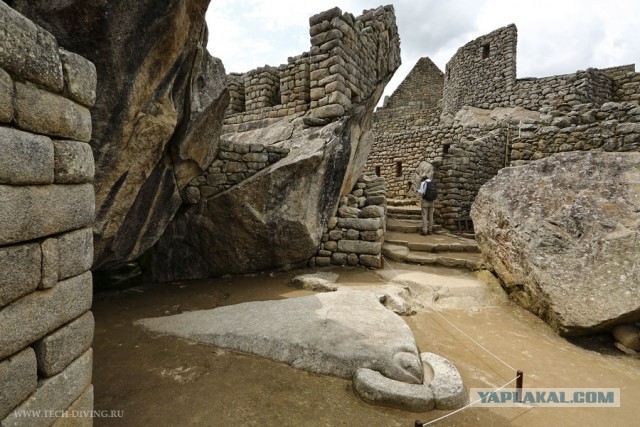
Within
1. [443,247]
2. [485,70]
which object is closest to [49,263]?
[443,247]

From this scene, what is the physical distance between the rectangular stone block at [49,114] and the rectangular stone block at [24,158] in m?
0.07

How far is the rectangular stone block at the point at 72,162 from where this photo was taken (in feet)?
5.78

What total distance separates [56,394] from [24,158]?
52.1 inches

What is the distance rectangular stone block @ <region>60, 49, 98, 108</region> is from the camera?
180 centimetres

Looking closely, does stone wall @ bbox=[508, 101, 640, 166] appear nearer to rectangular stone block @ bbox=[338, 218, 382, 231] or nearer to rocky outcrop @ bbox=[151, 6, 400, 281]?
rocky outcrop @ bbox=[151, 6, 400, 281]

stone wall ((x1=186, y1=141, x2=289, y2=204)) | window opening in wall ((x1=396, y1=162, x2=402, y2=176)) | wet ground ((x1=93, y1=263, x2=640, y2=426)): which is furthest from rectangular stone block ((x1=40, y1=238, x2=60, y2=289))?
window opening in wall ((x1=396, y1=162, x2=402, y2=176))

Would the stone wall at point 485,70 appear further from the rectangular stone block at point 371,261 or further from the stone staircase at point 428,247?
the rectangular stone block at point 371,261

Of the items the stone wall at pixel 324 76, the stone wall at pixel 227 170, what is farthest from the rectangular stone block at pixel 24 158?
the stone wall at pixel 324 76

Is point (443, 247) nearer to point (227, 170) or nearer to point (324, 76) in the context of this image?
point (324, 76)

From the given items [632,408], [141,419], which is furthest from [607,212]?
[141,419]

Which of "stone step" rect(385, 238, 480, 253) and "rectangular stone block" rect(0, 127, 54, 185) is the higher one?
"rectangular stone block" rect(0, 127, 54, 185)

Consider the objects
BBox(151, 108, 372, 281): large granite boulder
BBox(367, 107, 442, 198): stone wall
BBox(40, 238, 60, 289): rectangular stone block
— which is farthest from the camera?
BBox(367, 107, 442, 198): stone wall

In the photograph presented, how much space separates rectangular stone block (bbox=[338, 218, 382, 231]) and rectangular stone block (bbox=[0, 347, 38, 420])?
242 inches

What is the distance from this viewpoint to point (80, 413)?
1948 millimetres
